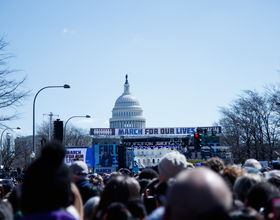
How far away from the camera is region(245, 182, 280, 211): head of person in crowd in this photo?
439cm

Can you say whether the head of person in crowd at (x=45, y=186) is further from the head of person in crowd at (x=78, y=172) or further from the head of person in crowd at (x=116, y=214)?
the head of person in crowd at (x=78, y=172)

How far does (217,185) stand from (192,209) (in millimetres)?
175

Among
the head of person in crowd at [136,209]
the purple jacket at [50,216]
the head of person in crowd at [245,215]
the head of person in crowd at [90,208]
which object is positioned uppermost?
the purple jacket at [50,216]

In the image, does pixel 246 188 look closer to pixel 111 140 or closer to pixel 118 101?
pixel 111 140

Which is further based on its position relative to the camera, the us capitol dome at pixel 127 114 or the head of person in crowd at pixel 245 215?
→ the us capitol dome at pixel 127 114

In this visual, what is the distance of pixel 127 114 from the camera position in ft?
515

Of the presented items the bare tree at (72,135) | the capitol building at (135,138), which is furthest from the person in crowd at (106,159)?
the bare tree at (72,135)

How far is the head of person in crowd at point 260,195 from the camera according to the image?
4389mm

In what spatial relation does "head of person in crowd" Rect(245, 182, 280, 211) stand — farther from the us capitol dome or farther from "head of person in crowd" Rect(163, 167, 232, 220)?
the us capitol dome

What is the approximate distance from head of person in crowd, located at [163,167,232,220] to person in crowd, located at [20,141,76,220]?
0.81m

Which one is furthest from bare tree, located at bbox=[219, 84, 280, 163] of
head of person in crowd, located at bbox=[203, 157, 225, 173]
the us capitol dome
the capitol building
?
the us capitol dome

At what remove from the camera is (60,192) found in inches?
107

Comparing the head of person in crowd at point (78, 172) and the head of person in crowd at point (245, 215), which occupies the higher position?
the head of person in crowd at point (78, 172)

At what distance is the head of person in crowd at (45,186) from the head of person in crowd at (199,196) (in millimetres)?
892
